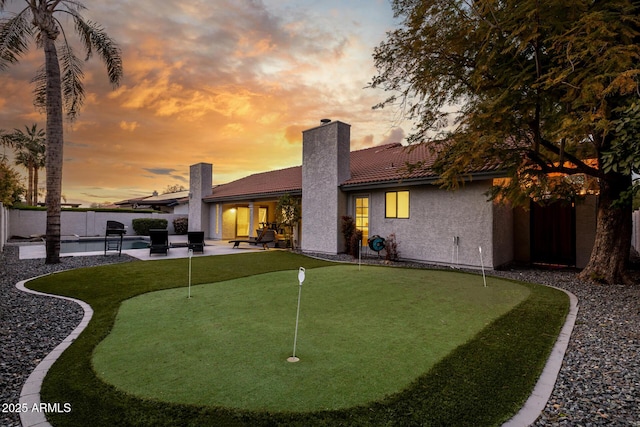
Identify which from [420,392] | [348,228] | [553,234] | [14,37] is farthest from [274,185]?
[420,392]

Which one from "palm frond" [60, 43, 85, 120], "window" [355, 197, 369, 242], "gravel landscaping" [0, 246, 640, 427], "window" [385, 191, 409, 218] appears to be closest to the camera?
"gravel landscaping" [0, 246, 640, 427]

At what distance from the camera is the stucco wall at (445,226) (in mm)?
11070

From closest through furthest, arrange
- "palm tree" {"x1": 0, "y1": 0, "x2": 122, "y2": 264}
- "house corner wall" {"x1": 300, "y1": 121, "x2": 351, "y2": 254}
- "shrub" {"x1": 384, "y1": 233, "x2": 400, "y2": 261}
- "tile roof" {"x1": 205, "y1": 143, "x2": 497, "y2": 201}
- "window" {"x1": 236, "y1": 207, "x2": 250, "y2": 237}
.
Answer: "palm tree" {"x1": 0, "y1": 0, "x2": 122, "y2": 264} < "tile roof" {"x1": 205, "y1": 143, "x2": 497, "y2": 201} < "shrub" {"x1": 384, "y1": 233, "x2": 400, "y2": 261} < "house corner wall" {"x1": 300, "y1": 121, "x2": 351, "y2": 254} < "window" {"x1": 236, "y1": 207, "x2": 250, "y2": 237}

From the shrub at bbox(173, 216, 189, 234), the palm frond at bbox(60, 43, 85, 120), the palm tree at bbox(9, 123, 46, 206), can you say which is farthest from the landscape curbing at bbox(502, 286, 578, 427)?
the palm tree at bbox(9, 123, 46, 206)

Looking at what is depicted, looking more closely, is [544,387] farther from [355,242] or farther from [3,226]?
[3,226]

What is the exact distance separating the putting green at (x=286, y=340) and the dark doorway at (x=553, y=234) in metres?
5.40

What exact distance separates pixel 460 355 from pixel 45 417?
163 inches

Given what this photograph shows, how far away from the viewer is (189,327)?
4938mm

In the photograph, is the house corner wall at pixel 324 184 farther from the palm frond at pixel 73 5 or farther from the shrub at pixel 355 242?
the palm frond at pixel 73 5

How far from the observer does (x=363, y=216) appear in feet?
48.5

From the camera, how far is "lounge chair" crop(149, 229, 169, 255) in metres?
14.1

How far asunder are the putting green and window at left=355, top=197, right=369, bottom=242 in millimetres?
6665

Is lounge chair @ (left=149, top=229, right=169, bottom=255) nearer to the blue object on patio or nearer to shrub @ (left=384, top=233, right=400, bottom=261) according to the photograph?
the blue object on patio

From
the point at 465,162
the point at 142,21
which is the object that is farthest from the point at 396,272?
the point at 142,21
